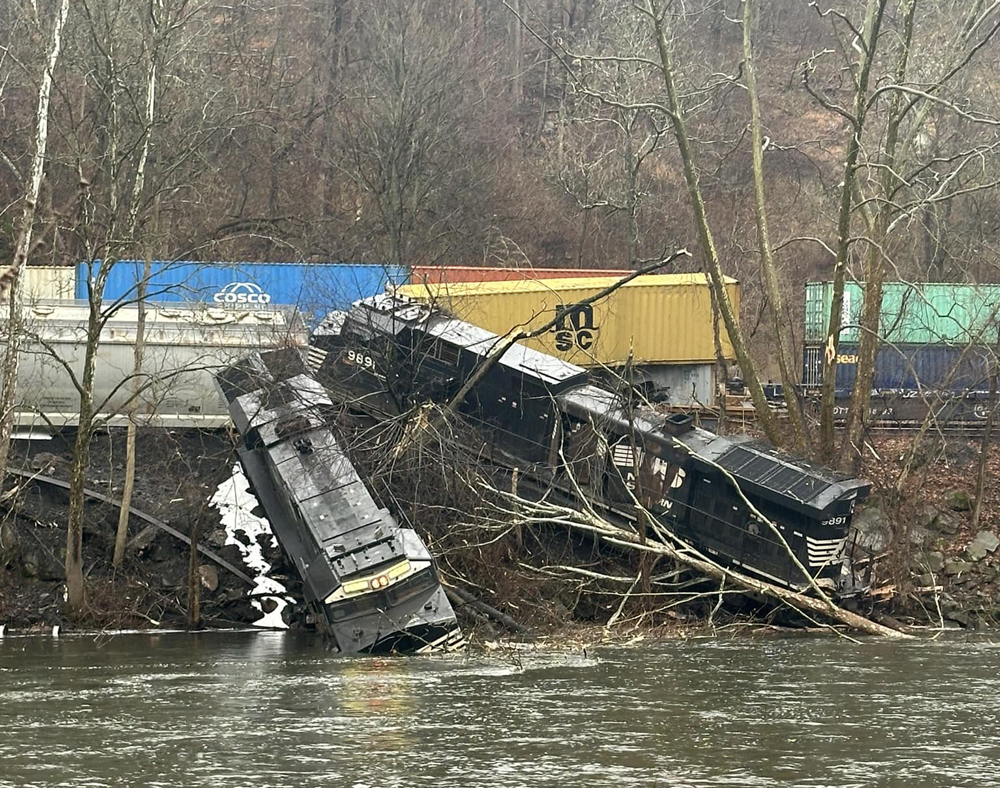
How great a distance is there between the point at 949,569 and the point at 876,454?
277 centimetres

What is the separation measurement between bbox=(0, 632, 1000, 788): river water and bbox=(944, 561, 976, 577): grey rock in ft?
19.9

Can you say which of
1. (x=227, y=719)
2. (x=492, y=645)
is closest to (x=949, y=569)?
(x=492, y=645)

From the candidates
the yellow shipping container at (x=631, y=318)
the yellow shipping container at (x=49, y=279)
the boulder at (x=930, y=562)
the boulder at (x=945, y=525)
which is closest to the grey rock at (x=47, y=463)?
the yellow shipping container at (x=49, y=279)

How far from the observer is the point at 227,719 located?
44.6 feet

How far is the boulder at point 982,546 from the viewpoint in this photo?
25531mm

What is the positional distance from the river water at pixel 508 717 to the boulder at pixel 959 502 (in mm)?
9359

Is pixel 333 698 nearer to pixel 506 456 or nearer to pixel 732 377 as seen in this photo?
pixel 506 456

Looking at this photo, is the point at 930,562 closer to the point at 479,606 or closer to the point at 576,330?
the point at 479,606

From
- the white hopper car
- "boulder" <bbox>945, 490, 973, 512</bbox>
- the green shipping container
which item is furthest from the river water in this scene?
the green shipping container

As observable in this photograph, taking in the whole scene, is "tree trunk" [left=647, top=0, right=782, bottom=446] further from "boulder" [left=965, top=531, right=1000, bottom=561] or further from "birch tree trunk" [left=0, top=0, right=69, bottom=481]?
"birch tree trunk" [left=0, top=0, right=69, bottom=481]

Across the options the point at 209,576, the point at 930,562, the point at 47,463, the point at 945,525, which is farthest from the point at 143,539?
the point at 945,525

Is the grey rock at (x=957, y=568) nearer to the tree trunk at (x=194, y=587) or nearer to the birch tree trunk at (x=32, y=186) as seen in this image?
Result: the tree trunk at (x=194, y=587)

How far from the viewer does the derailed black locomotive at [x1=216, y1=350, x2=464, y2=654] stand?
17938mm

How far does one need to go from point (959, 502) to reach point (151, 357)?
17.7 m
